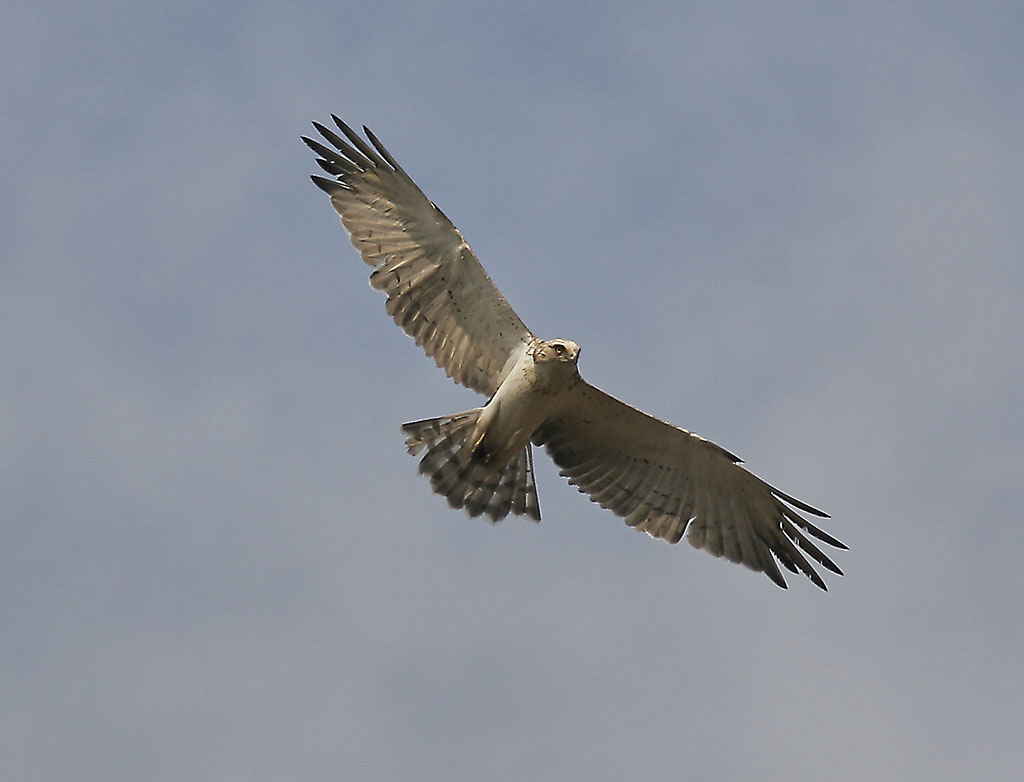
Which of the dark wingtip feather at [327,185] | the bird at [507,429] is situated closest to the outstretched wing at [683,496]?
the bird at [507,429]

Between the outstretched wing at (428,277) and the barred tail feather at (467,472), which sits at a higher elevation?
the outstretched wing at (428,277)

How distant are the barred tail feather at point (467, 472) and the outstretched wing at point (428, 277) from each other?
0.46m

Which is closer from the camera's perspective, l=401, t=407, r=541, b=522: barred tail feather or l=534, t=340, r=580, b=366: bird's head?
l=534, t=340, r=580, b=366: bird's head

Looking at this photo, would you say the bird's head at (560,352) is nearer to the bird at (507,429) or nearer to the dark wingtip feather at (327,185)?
the bird at (507,429)

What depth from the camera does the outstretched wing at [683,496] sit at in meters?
15.3

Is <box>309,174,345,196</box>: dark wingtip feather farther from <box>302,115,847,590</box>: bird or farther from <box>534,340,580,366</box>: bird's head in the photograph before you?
<box>534,340,580,366</box>: bird's head

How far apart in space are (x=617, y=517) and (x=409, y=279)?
269cm

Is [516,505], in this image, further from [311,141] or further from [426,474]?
[311,141]

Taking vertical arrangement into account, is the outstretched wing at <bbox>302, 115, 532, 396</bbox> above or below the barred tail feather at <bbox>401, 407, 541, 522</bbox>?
above

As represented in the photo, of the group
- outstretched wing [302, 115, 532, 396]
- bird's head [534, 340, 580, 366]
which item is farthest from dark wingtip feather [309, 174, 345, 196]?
bird's head [534, 340, 580, 366]

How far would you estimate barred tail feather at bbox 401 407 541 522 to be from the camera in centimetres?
1509

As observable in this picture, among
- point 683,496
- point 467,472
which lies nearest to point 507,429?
point 467,472

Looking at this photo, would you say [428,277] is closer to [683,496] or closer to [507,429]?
[507,429]

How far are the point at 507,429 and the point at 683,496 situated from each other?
1704 millimetres
